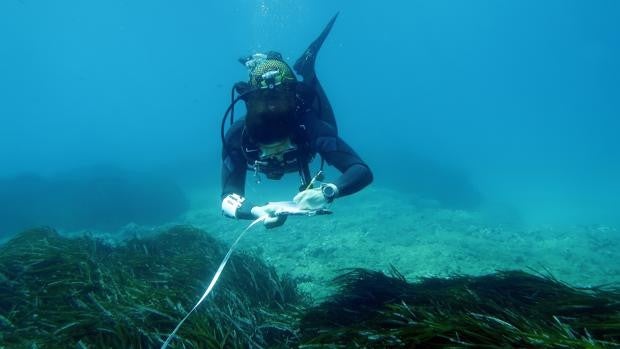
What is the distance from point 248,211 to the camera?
15.3 feet

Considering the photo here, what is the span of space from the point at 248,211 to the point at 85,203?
24.9 meters

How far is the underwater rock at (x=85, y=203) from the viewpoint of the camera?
24.0 meters

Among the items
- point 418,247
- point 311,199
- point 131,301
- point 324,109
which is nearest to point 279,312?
point 131,301

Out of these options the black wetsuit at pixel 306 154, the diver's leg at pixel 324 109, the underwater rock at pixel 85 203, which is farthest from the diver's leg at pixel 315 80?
the underwater rock at pixel 85 203

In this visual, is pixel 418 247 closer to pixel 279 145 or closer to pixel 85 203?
pixel 279 145

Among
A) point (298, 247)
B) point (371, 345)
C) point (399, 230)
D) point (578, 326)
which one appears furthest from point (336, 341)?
point (399, 230)

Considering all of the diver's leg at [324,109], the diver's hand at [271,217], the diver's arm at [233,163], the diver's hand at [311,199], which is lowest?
the diver's hand at [271,217]

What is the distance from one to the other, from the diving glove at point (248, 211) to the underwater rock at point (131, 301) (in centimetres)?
123

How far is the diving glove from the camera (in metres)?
4.20

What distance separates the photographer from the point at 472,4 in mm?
139000

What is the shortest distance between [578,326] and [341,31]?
416 feet

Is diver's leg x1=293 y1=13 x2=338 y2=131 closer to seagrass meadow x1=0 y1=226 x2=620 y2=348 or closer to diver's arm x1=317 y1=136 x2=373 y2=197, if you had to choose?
diver's arm x1=317 y1=136 x2=373 y2=197

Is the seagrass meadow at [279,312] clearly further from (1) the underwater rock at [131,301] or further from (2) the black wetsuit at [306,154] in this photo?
(2) the black wetsuit at [306,154]

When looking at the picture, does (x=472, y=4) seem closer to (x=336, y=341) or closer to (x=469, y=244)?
(x=469, y=244)
